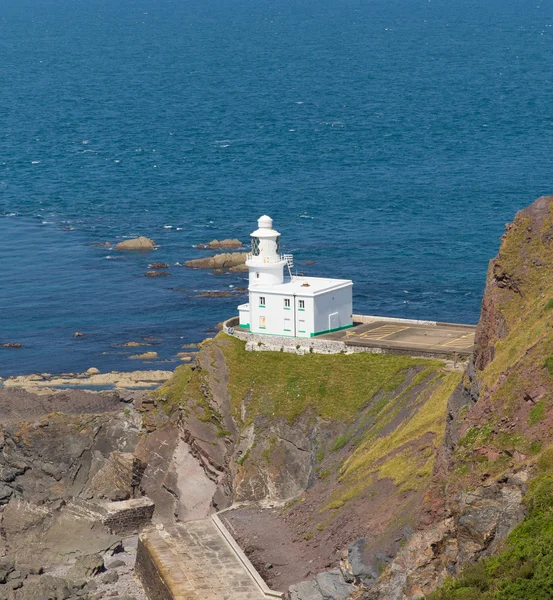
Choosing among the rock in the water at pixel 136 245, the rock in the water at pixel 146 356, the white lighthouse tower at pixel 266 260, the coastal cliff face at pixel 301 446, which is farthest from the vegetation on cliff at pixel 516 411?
the rock in the water at pixel 136 245

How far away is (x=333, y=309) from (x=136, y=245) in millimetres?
66587

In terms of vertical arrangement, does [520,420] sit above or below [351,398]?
above

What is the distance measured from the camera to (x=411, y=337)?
8044 cm

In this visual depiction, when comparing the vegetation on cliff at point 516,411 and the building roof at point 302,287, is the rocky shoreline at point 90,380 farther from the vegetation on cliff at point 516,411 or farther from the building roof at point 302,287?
the vegetation on cliff at point 516,411

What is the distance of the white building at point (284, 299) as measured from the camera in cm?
8025

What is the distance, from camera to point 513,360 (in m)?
50.5

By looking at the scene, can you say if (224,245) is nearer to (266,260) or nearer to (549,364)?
(266,260)

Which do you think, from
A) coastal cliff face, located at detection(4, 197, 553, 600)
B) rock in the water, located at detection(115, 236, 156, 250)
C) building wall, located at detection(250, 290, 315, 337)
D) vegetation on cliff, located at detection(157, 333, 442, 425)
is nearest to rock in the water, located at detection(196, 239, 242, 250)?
rock in the water, located at detection(115, 236, 156, 250)

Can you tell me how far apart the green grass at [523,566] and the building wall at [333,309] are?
39.2 meters

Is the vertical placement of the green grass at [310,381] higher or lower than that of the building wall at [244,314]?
lower

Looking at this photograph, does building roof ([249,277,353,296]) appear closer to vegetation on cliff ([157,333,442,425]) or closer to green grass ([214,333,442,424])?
vegetation on cliff ([157,333,442,425])

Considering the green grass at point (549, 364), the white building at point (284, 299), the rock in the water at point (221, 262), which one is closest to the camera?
the green grass at point (549, 364)

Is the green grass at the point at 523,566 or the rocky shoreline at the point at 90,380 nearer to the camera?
the green grass at the point at 523,566

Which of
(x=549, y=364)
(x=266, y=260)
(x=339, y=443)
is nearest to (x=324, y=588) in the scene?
(x=549, y=364)
